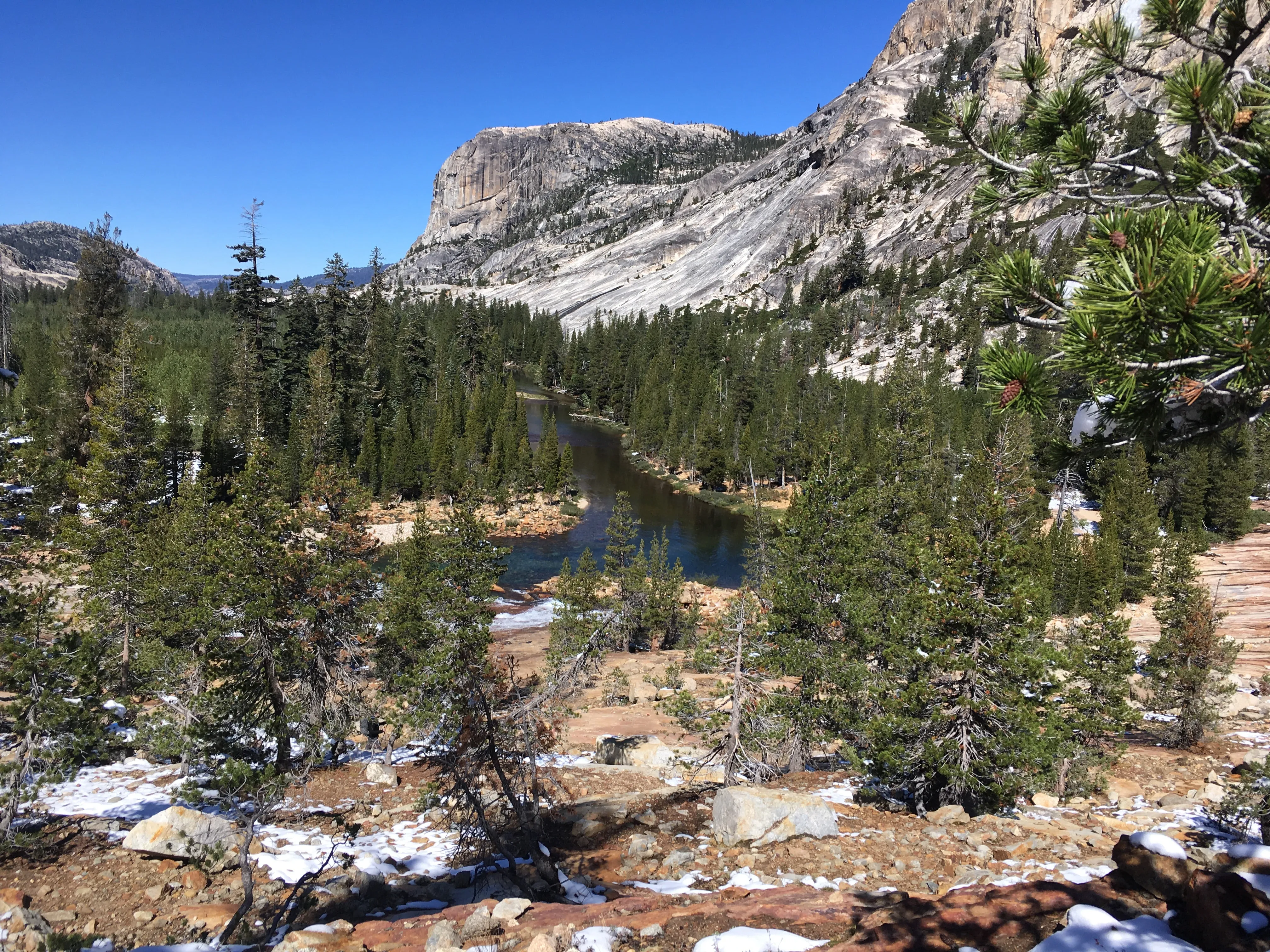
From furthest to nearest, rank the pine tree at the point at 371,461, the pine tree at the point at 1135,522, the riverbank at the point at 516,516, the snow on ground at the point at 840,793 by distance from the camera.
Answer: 1. the pine tree at the point at 371,461
2. the riverbank at the point at 516,516
3. the pine tree at the point at 1135,522
4. the snow on ground at the point at 840,793

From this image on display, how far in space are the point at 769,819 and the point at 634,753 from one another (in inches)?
306

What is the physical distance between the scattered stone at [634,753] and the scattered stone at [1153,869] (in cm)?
1127

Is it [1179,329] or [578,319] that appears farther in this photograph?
[578,319]

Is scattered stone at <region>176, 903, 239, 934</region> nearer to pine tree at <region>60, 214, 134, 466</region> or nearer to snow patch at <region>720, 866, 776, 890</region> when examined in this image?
snow patch at <region>720, 866, 776, 890</region>

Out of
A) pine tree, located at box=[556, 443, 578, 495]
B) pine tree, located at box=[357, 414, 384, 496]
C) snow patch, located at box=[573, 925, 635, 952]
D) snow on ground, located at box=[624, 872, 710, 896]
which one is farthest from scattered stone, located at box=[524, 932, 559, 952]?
pine tree, located at box=[556, 443, 578, 495]

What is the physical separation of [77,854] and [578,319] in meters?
154

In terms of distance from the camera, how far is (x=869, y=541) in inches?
798

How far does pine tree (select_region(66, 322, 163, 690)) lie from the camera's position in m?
18.0

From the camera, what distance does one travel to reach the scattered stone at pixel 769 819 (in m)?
9.77

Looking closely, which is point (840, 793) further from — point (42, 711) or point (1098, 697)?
point (42, 711)

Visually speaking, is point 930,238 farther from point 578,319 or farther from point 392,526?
point 392,526

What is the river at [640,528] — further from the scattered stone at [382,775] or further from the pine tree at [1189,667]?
the pine tree at [1189,667]

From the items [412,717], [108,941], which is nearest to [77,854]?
[108,941]

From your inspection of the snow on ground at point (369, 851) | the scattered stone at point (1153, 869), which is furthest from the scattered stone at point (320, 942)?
the scattered stone at point (1153, 869)
